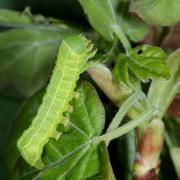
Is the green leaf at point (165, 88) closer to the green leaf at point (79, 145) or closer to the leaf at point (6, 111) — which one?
the green leaf at point (79, 145)

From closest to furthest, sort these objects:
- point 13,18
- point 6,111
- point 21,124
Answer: point 21,124, point 13,18, point 6,111

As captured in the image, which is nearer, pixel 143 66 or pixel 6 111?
pixel 143 66

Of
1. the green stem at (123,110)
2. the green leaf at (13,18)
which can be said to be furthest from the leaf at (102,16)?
the green leaf at (13,18)

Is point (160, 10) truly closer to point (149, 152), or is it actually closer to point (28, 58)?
point (149, 152)

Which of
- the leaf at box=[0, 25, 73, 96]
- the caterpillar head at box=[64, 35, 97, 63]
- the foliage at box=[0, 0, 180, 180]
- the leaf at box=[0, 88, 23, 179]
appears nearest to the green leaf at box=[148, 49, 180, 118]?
the foliage at box=[0, 0, 180, 180]

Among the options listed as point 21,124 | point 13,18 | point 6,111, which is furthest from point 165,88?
point 6,111

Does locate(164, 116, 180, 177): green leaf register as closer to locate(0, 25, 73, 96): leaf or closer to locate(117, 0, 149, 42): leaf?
locate(117, 0, 149, 42): leaf
